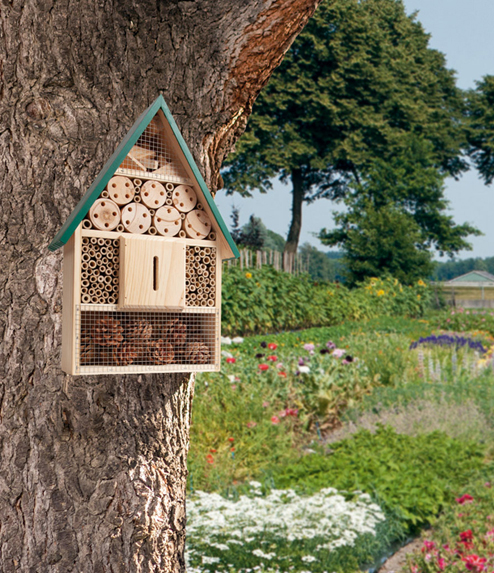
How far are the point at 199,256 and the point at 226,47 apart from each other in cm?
79

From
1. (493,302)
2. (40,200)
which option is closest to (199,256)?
(40,200)

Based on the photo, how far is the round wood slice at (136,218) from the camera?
1.71 m

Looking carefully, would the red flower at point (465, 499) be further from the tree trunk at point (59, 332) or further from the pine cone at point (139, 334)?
the pine cone at point (139, 334)

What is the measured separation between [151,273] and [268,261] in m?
16.0

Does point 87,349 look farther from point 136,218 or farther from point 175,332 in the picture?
point 136,218

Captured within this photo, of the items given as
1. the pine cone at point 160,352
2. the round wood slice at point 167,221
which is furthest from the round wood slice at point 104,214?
the pine cone at point 160,352

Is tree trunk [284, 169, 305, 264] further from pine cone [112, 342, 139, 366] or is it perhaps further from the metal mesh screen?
pine cone [112, 342, 139, 366]

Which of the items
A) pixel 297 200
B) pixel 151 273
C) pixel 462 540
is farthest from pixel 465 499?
pixel 297 200

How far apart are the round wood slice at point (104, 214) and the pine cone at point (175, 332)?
1.06 feet

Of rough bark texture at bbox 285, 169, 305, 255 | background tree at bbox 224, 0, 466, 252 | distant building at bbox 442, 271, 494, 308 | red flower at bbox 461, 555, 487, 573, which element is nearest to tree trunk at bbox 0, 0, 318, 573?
red flower at bbox 461, 555, 487, 573

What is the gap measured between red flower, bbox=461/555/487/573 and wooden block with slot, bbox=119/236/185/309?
2.96 m

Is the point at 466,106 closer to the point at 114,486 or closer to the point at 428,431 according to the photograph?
the point at 428,431

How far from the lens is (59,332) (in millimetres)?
1843

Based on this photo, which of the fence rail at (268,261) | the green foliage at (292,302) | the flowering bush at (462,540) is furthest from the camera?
the fence rail at (268,261)
